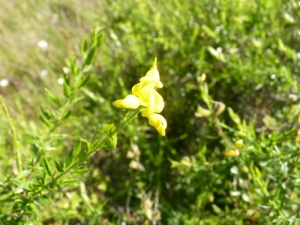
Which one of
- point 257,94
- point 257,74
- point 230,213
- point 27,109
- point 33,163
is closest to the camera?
point 33,163

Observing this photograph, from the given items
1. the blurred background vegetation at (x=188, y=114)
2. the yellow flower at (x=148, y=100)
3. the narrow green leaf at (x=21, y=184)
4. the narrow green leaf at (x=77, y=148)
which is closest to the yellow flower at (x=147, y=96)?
→ the yellow flower at (x=148, y=100)

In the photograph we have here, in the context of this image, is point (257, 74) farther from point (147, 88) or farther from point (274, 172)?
point (147, 88)

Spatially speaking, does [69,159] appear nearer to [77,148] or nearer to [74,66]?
[77,148]

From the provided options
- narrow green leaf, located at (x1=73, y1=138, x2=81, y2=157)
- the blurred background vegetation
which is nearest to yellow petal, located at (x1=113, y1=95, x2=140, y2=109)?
narrow green leaf, located at (x1=73, y1=138, x2=81, y2=157)

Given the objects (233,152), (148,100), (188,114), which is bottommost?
(233,152)

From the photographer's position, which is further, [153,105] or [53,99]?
[53,99]

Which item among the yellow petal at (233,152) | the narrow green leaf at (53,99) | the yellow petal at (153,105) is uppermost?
the narrow green leaf at (53,99)

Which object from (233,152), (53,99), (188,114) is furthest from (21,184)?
(188,114)

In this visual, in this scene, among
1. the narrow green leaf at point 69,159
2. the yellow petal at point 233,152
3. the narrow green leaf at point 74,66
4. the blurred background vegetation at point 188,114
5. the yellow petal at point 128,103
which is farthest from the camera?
the blurred background vegetation at point 188,114

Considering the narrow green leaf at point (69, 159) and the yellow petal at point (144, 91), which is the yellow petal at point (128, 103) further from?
the narrow green leaf at point (69, 159)

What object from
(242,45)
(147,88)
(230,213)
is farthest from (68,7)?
(147,88)

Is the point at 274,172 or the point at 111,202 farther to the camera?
the point at 111,202
